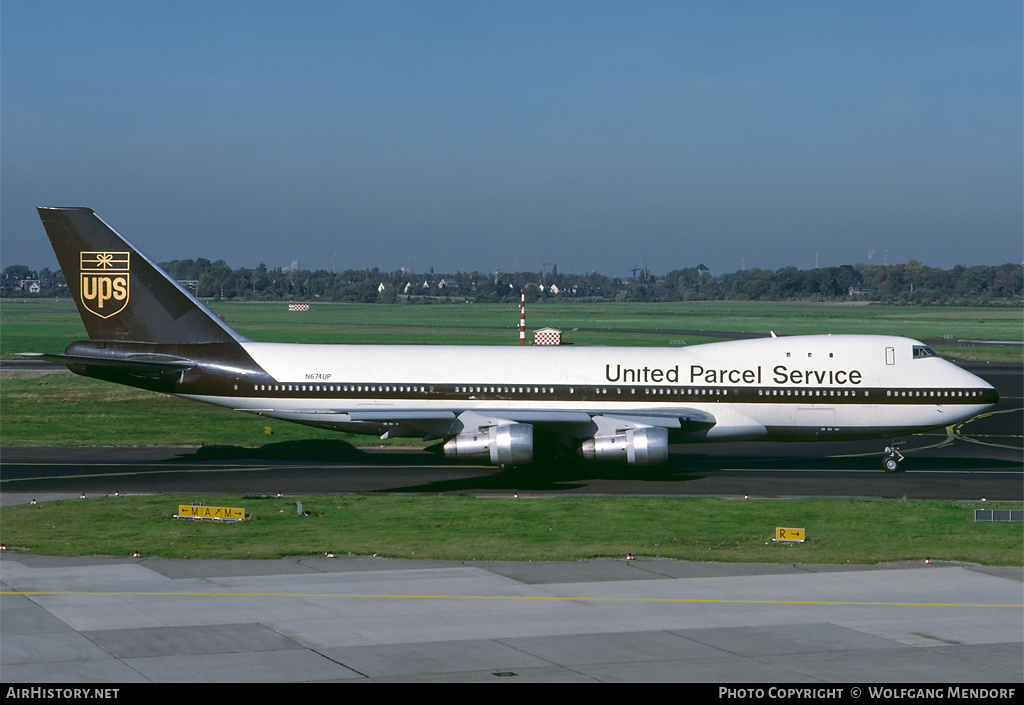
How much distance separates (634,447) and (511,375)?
243 inches

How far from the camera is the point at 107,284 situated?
134ft

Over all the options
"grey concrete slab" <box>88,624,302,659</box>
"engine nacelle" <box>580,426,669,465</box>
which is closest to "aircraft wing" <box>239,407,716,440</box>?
"engine nacelle" <box>580,426,669,465</box>

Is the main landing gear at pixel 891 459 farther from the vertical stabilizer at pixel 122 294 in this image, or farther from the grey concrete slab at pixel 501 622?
the vertical stabilizer at pixel 122 294

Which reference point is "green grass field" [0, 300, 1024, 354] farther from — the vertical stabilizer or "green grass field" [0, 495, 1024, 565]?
"green grass field" [0, 495, 1024, 565]

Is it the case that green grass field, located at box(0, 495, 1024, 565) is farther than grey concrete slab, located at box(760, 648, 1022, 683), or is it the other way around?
green grass field, located at box(0, 495, 1024, 565)

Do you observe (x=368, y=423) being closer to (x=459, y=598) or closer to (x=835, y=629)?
(x=459, y=598)

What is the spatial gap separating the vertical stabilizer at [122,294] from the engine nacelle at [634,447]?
14230 mm

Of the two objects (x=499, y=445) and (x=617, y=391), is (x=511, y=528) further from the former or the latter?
(x=617, y=391)

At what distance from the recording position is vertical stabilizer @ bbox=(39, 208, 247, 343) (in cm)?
4075

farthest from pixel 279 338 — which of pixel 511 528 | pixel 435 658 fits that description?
pixel 435 658

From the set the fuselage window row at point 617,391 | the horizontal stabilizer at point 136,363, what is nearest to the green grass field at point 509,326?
the horizontal stabilizer at point 136,363

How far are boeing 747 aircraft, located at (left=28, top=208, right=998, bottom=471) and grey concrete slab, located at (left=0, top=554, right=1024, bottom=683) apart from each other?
48.0 feet

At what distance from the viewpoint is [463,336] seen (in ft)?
424

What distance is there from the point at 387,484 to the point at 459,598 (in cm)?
1520
